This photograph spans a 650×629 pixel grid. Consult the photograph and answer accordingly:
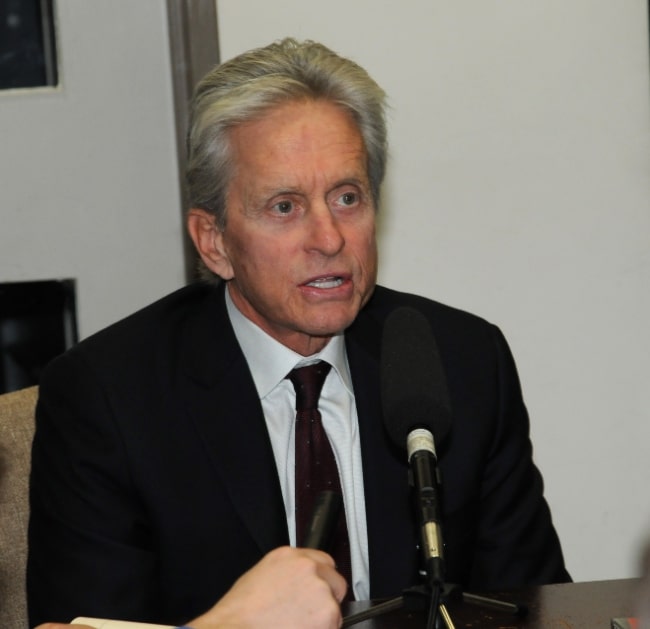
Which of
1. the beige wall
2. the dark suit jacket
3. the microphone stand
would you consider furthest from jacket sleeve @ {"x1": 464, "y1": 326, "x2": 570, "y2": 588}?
the beige wall

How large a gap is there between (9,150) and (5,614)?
125 cm

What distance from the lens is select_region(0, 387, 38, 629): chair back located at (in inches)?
83.0

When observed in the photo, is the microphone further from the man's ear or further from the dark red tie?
the man's ear

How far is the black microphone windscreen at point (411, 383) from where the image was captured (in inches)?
61.1

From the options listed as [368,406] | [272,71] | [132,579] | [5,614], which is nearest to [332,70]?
[272,71]

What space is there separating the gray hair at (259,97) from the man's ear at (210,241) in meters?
0.02

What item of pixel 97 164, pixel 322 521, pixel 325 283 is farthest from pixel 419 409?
pixel 97 164

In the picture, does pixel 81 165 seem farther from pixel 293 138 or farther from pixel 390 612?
pixel 390 612

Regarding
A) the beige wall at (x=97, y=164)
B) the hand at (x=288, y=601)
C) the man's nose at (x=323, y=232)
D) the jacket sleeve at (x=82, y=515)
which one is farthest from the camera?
the beige wall at (x=97, y=164)

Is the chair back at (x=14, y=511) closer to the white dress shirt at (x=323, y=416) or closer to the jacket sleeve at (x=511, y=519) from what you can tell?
the white dress shirt at (x=323, y=416)

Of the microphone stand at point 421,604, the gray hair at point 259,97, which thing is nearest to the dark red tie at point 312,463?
the gray hair at point 259,97

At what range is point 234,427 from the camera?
6.97 feet

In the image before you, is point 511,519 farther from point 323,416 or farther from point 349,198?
point 349,198

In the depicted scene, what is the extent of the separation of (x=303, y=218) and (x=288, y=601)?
83cm
